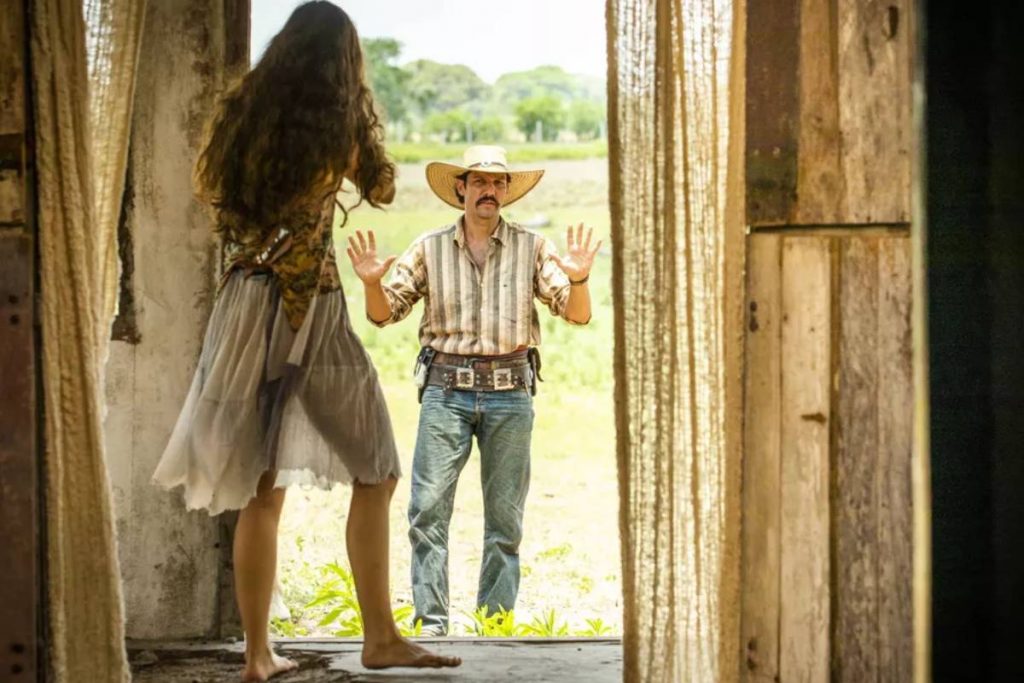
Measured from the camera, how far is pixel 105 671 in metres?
3.01

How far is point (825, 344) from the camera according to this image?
295 cm

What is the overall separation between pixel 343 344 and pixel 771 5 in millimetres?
1541

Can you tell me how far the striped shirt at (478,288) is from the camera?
15.1ft

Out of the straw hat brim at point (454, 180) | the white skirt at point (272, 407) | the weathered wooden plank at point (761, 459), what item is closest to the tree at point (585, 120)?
the straw hat brim at point (454, 180)

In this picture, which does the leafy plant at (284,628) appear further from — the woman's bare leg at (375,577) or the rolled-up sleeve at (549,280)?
the rolled-up sleeve at (549,280)

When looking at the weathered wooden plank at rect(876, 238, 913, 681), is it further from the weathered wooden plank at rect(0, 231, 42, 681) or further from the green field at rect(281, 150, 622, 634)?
the green field at rect(281, 150, 622, 634)

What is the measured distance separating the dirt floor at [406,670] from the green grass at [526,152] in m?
8.39

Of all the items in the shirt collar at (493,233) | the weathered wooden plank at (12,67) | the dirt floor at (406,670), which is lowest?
the dirt floor at (406,670)

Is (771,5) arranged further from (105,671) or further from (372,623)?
(105,671)

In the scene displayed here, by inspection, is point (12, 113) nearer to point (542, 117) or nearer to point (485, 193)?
point (485, 193)

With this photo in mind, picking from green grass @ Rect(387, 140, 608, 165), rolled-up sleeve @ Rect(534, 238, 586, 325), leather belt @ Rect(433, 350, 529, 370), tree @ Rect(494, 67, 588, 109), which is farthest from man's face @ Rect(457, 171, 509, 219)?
tree @ Rect(494, 67, 588, 109)

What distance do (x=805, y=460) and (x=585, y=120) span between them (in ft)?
32.1

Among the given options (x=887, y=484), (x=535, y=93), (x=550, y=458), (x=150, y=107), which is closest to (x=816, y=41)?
(x=887, y=484)

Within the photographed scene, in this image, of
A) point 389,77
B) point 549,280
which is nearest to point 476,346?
point 549,280
